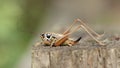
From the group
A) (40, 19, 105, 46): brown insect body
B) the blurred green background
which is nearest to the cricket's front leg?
(40, 19, 105, 46): brown insect body

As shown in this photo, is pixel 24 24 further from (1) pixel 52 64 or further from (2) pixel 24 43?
(1) pixel 52 64

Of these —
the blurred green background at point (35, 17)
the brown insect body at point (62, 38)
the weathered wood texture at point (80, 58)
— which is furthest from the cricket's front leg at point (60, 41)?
the blurred green background at point (35, 17)

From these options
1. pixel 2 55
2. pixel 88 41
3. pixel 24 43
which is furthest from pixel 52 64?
pixel 24 43

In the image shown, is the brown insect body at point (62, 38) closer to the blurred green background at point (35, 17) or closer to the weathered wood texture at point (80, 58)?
the weathered wood texture at point (80, 58)

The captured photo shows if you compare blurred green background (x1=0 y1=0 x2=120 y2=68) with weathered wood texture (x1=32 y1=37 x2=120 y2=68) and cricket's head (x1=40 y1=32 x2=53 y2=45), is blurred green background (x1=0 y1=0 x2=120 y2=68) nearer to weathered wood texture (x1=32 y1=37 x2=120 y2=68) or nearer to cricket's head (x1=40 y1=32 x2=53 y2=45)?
cricket's head (x1=40 y1=32 x2=53 y2=45)

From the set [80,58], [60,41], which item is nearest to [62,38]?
[60,41]

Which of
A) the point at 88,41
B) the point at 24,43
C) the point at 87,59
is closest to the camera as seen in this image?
the point at 87,59
